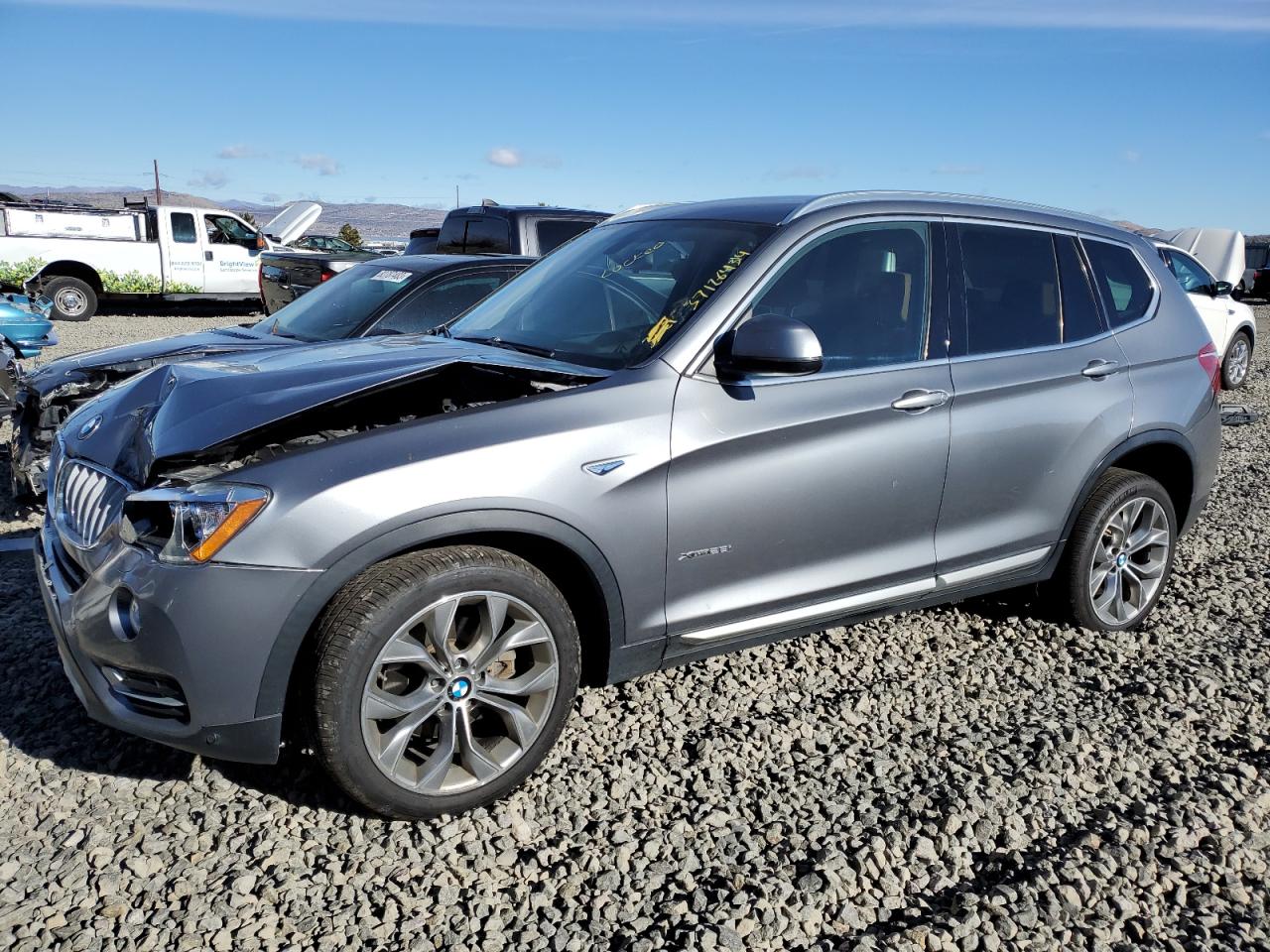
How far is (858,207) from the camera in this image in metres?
3.84

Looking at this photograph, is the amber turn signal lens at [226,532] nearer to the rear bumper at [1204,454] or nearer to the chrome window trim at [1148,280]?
the chrome window trim at [1148,280]

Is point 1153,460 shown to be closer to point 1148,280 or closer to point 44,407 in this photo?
point 1148,280

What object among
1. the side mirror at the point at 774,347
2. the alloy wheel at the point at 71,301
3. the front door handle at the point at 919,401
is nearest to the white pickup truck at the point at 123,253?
the alloy wheel at the point at 71,301

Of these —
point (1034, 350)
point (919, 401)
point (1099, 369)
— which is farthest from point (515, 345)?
point (1099, 369)

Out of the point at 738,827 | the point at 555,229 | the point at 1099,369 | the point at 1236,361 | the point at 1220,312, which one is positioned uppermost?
the point at 555,229

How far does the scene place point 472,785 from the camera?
10.2 ft

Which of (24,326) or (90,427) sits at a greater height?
(24,326)

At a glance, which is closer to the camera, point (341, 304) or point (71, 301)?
point (341, 304)

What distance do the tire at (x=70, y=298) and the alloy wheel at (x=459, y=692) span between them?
18169 mm

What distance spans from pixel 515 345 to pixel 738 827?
1.88 m

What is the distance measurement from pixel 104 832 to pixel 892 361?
2.96 metres

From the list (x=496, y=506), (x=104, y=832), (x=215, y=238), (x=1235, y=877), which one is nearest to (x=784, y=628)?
(x=496, y=506)

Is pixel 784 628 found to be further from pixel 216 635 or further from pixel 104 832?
pixel 104 832

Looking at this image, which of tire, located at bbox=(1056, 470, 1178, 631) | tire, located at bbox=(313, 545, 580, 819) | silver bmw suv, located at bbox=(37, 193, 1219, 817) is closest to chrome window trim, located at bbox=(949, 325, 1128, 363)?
silver bmw suv, located at bbox=(37, 193, 1219, 817)
